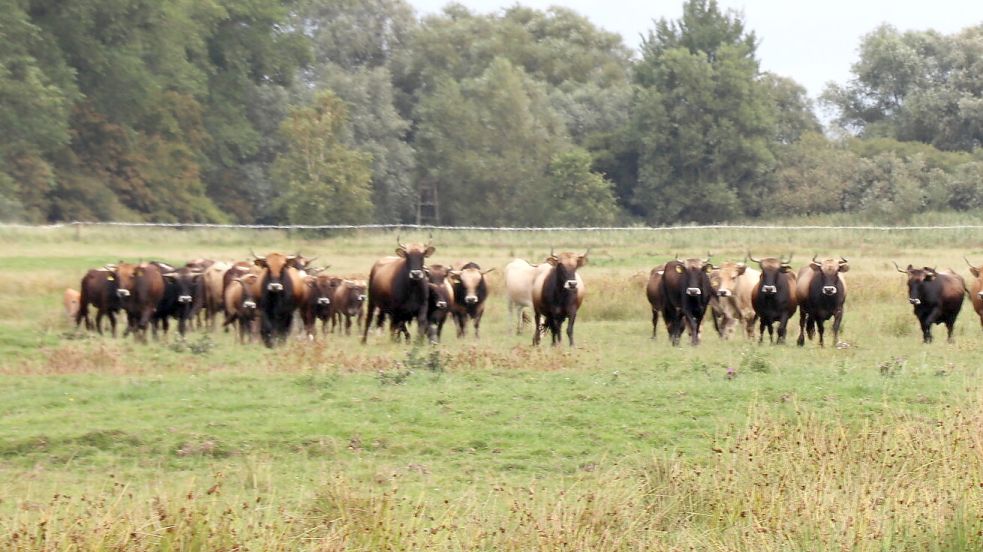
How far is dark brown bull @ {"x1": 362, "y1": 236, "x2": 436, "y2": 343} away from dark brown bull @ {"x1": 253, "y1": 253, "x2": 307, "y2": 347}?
4.60 ft

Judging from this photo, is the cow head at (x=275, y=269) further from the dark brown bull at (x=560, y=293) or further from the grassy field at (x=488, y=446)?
the dark brown bull at (x=560, y=293)

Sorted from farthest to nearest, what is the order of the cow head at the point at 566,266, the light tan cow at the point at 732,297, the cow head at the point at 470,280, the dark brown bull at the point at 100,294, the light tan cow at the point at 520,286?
the light tan cow at the point at 520,286
the cow head at the point at 470,280
the light tan cow at the point at 732,297
the dark brown bull at the point at 100,294
the cow head at the point at 566,266

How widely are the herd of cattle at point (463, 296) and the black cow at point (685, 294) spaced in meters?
0.02

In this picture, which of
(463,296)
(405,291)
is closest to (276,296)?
(405,291)

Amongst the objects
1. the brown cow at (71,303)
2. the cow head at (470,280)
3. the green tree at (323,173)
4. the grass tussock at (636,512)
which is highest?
the green tree at (323,173)

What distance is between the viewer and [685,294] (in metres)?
27.0

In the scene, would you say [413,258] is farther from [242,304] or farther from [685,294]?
[685,294]

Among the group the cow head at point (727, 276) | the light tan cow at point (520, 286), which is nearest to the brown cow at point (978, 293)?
the cow head at point (727, 276)

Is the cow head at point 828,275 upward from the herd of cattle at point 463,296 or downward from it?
upward

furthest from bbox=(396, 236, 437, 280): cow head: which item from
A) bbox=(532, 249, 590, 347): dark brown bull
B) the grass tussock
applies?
the grass tussock

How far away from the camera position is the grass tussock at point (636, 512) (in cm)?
980

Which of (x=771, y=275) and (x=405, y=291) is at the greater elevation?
(x=771, y=275)

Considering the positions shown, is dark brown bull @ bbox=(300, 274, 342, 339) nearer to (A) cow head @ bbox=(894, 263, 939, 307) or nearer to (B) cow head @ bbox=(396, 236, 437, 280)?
(B) cow head @ bbox=(396, 236, 437, 280)

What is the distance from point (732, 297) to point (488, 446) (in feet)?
54.9
